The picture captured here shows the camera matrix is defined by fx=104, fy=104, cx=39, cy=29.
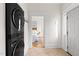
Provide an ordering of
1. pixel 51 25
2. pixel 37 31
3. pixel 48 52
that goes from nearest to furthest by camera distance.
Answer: pixel 37 31, pixel 48 52, pixel 51 25

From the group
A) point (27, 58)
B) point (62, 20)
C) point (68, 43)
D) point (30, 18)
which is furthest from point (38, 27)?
point (27, 58)

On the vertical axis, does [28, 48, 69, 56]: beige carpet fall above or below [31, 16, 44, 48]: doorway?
below

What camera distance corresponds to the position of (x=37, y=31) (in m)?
1.81

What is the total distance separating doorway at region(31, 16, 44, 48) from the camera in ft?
6.00

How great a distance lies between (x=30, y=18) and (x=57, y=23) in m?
0.56

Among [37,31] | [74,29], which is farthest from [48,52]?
[74,29]

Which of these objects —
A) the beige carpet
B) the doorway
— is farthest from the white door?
the doorway

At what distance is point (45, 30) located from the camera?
7.08ft

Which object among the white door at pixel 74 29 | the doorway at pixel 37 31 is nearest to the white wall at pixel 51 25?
the doorway at pixel 37 31

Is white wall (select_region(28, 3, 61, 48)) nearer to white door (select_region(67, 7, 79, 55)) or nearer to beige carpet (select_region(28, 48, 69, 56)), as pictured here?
beige carpet (select_region(28, 48, 69, 56))

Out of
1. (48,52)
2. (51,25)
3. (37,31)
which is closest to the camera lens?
(37,31)

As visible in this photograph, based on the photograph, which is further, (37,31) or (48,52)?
(48,52)

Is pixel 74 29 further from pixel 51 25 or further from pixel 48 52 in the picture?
pixel 48 52

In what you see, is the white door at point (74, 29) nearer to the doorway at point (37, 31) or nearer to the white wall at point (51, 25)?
the white wall at point (51, 25)
